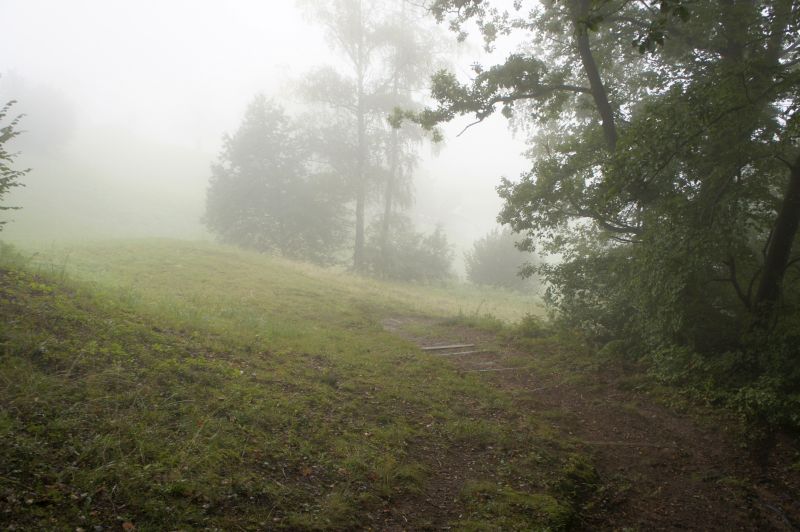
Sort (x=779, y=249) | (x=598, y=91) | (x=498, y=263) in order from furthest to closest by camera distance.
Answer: (x=498, y=263) → (x=598, y=91) → (x=779, y=249)

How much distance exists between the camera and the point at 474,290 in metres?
26.9

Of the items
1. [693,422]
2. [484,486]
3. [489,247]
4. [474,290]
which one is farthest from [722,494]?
[489,247]

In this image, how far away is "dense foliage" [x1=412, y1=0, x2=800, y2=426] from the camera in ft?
22.5

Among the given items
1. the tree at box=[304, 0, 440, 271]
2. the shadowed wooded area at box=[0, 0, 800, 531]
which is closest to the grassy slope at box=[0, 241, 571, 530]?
the shadowed wooded area at box=[0, 0, 800, 531]

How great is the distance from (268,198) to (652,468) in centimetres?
2586

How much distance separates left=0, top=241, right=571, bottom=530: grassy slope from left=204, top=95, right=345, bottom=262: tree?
1840 cm

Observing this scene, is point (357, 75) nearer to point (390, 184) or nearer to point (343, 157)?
point (343, 157)

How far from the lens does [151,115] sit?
94625 millimetres

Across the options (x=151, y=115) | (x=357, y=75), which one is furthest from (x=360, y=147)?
(x=151, y=115)

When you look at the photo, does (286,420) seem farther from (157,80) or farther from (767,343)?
(157,80)

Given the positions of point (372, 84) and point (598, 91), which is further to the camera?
point (372, 84)

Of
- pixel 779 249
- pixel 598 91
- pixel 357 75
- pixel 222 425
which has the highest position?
pixel 357 75

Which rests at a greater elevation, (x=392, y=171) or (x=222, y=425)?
(x=392, y=171)

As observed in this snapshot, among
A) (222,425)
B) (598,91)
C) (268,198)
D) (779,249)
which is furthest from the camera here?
(268,198)
